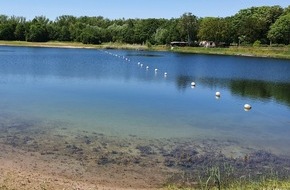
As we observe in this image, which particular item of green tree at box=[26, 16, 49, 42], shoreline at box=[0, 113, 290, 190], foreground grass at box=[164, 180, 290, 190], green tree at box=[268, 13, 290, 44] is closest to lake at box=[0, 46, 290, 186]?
shoreline at box=[0, 113, 290, 190]

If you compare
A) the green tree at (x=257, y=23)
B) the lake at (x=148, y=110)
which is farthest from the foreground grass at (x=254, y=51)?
the lake at (x=148, y=110)

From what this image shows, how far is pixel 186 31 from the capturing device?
130m

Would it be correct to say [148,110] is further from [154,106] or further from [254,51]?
[254,51]

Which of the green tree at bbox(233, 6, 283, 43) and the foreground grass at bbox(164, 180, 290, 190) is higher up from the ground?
the green tree at bbox(233, 6, 283, 43)

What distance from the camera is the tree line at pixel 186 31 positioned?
115m

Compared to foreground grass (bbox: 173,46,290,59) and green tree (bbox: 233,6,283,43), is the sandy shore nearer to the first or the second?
foreground grass (bbox: 173,46,290,59)

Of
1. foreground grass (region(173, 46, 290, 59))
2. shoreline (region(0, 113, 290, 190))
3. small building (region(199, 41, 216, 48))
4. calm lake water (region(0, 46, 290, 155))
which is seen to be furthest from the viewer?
small building (region(199, 41, 216, 48))

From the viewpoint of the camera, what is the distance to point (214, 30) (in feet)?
396

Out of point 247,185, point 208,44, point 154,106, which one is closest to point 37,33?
point 208,44

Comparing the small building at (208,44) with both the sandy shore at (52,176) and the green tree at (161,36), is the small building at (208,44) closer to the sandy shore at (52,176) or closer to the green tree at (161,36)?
the green tree at (161,36)

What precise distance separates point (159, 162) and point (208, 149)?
301cm

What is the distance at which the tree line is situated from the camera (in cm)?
11506

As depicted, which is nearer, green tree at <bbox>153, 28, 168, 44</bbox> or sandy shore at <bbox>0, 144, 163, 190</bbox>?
sandy shore at <bbox>0, 144, 163, 190</bbox>

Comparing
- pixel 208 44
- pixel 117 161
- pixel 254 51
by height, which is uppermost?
pixel 208 44
